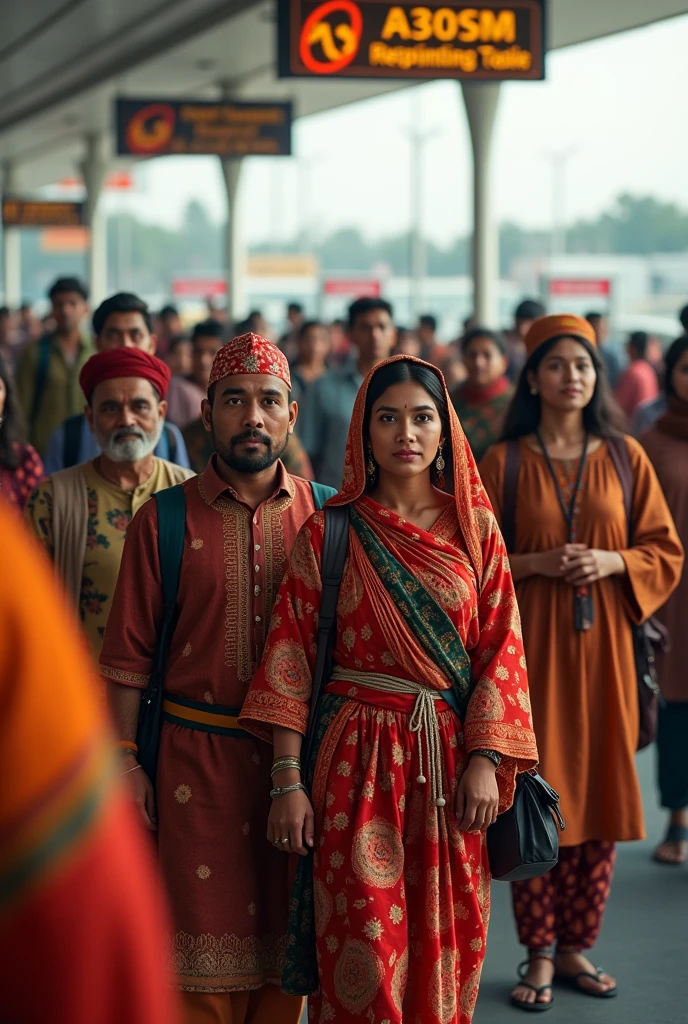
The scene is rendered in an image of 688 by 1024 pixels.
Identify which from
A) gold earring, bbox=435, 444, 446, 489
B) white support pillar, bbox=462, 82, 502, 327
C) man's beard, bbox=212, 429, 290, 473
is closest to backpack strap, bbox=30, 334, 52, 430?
man's beard, bbox=212, 429, 290, 473

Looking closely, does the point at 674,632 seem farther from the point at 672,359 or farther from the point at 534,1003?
the point at 534,1003

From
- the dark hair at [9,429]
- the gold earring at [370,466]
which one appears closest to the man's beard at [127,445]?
the dark hair at [9,429]

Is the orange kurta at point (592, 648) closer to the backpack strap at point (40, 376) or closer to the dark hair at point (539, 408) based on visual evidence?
the dark hair at point (539, 408)

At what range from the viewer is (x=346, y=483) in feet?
10.7

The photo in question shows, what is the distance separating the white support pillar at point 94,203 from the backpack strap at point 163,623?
19.7m

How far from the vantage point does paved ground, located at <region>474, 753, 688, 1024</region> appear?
4184 millimetres

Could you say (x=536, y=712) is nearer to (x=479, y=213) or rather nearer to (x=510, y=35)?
(x=510, y=35)

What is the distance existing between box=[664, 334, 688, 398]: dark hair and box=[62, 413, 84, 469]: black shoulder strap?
2.29 meters

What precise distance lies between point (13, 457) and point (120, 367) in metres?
0.80

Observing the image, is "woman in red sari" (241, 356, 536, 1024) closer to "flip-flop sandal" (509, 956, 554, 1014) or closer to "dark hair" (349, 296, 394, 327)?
"flip-flop sandal" (509, 956, 554, 1014)

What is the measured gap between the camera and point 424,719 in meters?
3.06

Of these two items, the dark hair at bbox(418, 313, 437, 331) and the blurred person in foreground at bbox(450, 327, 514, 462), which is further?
the dark hair at bbox(418, 313, 437, 331)

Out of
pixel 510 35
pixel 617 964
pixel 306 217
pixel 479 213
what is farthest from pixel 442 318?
pixel 617 964

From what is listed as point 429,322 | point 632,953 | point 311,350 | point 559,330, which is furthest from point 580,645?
point 429,322
